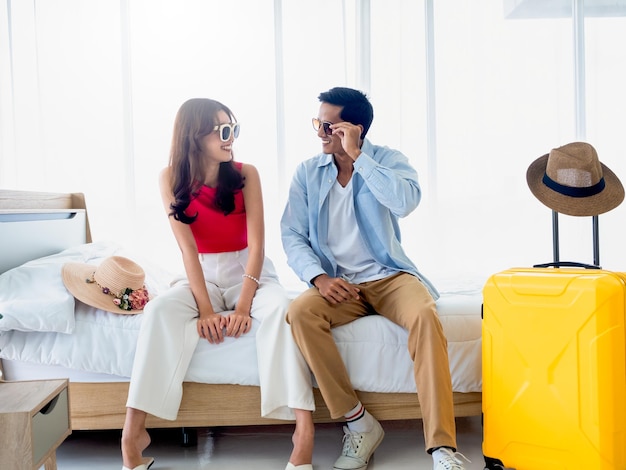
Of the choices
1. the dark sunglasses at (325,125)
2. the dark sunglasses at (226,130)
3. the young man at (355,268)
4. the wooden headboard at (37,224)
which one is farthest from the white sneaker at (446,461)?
the wooden headboard at (37,224)

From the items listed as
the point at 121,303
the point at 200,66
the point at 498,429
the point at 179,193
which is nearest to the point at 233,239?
the point at 179,193

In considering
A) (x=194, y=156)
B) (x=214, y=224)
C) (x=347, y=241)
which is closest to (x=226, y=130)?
(x=194, y=156)

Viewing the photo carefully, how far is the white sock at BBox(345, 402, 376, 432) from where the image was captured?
2.02 meters

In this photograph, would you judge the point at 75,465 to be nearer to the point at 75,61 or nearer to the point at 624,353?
the point at 624,353

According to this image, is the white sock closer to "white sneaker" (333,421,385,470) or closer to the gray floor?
"white sneaker" (333,421,385,470)

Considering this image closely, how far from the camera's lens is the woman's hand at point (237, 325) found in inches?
82.0

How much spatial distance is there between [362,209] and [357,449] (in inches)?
31.0

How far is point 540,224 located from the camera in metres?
4.57

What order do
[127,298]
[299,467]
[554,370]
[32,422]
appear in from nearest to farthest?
[32,422], [554,370], [299,467], [127,298]

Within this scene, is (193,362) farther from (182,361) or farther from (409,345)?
(409,345)

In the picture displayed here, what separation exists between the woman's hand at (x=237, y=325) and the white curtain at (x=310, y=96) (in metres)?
2.14

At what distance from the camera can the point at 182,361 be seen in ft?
6.66

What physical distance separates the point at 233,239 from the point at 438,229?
7.92 feet

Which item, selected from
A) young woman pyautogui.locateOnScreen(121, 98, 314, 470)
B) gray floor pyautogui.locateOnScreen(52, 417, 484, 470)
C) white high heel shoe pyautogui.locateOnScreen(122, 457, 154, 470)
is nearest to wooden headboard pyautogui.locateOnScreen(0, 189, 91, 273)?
young woman pyautogui.locateOnScreen(121, 98, 314, 470)
